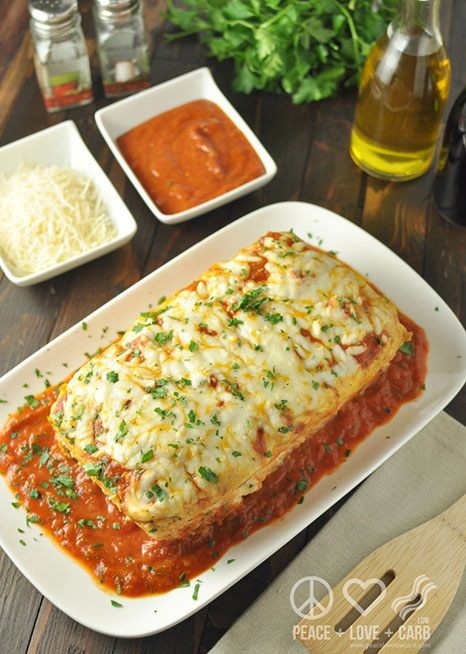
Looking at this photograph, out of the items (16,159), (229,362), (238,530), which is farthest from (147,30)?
(238,530)

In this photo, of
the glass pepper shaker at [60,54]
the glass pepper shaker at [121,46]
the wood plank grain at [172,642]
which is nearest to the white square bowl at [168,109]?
the glass pepper shaker at [121,46]

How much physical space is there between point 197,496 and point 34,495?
2.73 feet

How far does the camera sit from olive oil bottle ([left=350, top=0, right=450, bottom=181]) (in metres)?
3.88

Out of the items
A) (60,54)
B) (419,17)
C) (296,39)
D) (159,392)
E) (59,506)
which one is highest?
(419,17)

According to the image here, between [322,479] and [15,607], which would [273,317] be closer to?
[322,479]

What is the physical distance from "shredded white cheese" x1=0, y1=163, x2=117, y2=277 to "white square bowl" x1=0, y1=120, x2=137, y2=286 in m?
0.06

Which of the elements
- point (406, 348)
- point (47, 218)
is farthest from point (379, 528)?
point (47, 218)

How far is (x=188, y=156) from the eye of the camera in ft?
15.0

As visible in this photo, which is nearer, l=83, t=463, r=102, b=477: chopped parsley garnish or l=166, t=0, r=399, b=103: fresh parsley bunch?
l=83, t=463, r=102, b=477: chopped parsley garnish

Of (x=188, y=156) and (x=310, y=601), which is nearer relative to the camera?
(x=310, y=601)

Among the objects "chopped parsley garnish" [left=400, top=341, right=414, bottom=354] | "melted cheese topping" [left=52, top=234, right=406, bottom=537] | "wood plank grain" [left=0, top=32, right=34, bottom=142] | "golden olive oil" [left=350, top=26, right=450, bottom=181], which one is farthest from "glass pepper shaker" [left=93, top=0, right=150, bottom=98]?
"chopped parsley garnish" [left=400, top=341, right=414, bottom=354]

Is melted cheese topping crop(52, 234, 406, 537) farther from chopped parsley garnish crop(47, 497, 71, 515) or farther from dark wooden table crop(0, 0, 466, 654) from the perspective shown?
dark wooden table crop(0, 0, 466, 654)

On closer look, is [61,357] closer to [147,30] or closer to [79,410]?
[79,410]

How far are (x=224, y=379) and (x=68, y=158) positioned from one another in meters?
2.23
